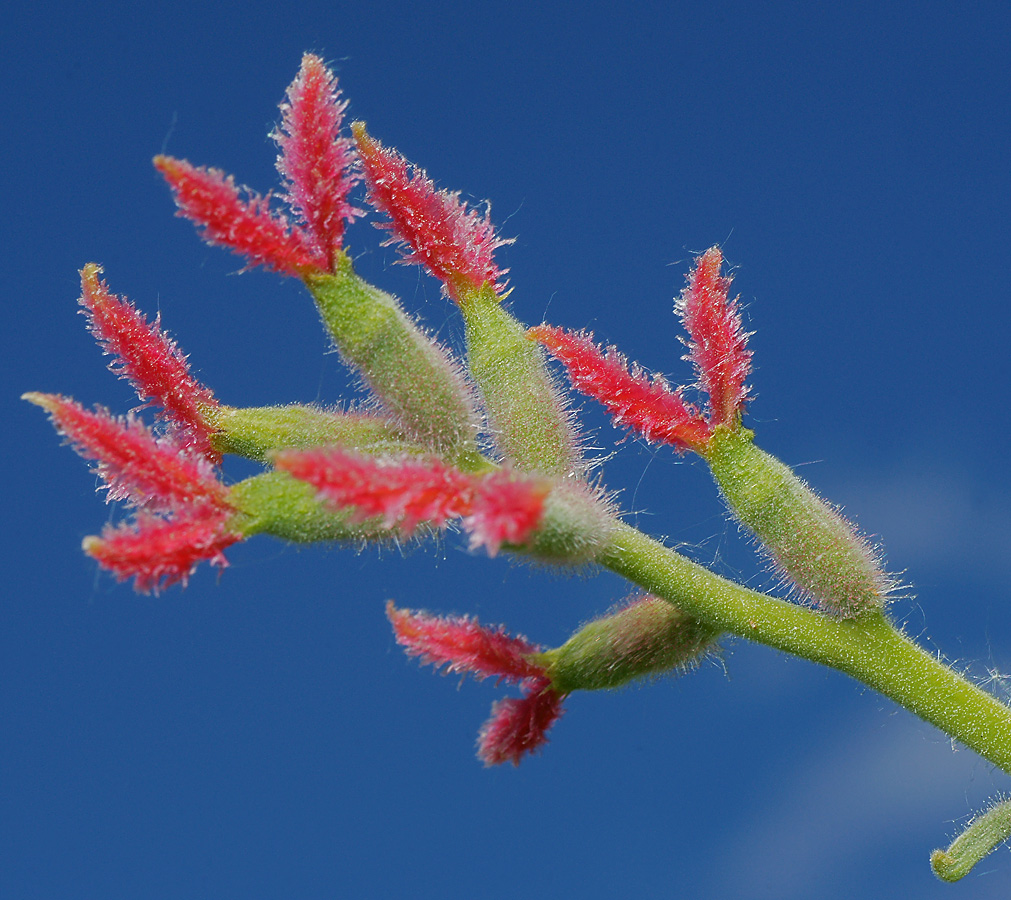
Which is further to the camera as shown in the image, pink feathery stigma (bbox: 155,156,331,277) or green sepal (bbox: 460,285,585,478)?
green sepal (bbox: 460,285,585,478)

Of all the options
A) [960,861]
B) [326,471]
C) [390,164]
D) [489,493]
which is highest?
[390,164]

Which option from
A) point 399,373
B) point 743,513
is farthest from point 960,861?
point 399,373

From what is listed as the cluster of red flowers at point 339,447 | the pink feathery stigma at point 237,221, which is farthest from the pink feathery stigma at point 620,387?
the pink feathery stigma at point 237,221

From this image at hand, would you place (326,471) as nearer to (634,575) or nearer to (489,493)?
(489,493)

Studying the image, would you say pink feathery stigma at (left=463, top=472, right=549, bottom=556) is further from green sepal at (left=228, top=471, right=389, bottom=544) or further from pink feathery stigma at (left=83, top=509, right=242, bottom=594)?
pink feathery stigma at (left=83, top=509, right=242, bottom=594)

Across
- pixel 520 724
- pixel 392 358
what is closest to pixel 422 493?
pixel 392 358

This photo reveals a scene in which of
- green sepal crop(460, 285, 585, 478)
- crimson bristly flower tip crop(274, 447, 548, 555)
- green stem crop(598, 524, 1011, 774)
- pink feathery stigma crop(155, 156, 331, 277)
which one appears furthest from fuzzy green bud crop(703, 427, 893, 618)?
pink feathery stigma crop(155, 156, 331, 277)
